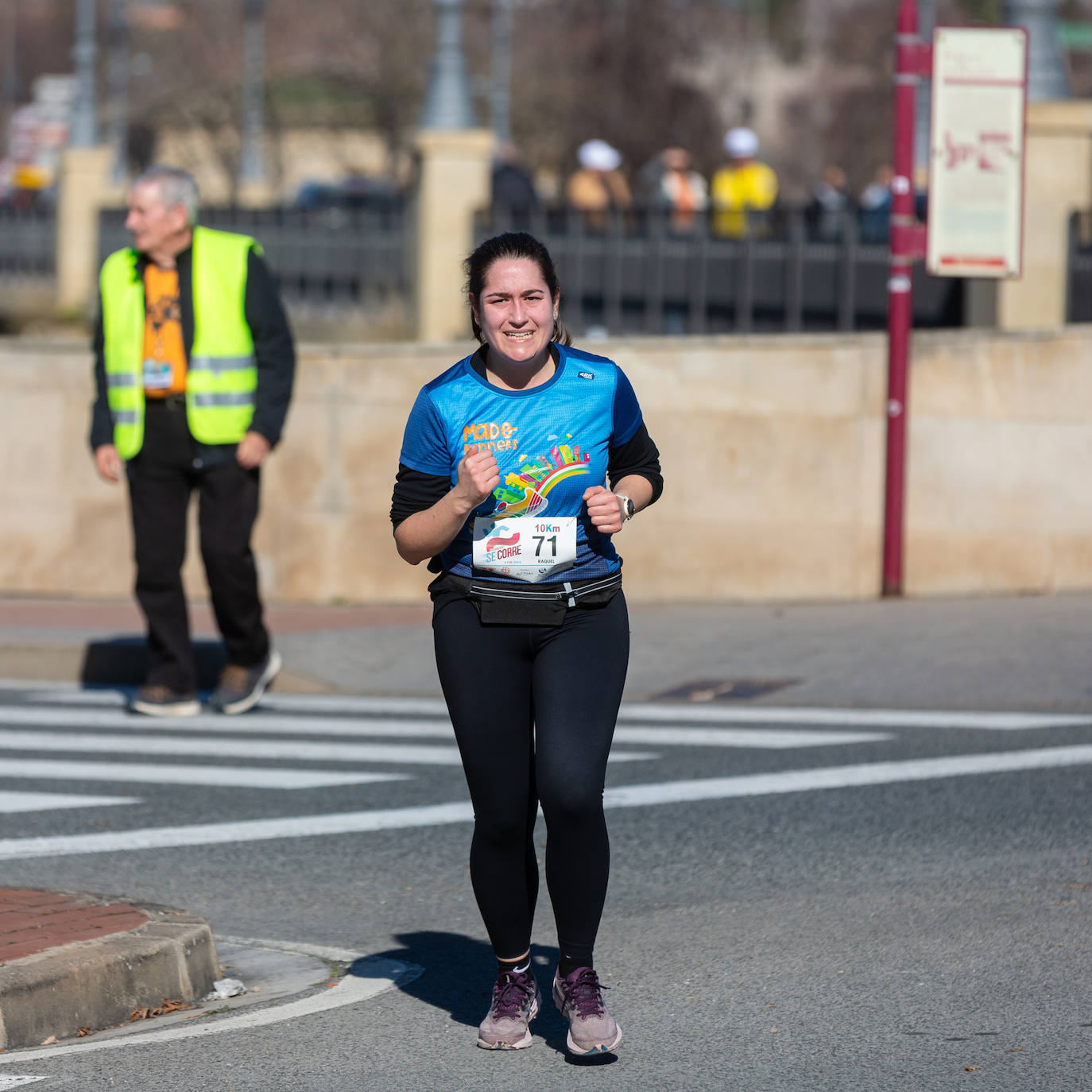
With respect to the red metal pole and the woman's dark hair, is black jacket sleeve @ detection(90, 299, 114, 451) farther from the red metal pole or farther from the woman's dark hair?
the red metal pole

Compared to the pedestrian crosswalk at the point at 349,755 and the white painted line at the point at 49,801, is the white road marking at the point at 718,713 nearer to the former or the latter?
the pedestrian crosswalk at the point at 349,755

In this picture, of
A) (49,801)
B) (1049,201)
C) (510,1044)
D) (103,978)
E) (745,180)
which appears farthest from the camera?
(745,180)

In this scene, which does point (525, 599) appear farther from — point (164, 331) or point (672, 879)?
point (164, 331)

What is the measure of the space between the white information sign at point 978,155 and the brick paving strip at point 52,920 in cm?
798

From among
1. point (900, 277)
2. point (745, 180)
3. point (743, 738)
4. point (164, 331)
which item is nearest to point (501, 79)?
point (745, 180)

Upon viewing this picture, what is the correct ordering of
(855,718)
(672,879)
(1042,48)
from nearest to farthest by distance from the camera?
(672,879) < (855,718) < (1042,48)

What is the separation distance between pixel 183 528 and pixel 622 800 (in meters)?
2.63

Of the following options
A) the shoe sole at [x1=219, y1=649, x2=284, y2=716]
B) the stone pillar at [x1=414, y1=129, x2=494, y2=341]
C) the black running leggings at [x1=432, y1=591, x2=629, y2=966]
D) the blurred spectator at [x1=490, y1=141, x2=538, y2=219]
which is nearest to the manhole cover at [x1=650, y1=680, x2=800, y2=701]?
the shoe sole at [x1=219, y1=649, x2=284, y2=716]

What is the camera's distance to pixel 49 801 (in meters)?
7.76

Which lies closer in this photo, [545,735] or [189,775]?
[545,735]

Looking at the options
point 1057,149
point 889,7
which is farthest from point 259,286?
point 889,7

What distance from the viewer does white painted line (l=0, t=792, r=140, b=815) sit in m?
7.64

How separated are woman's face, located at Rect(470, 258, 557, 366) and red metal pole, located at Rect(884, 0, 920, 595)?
7.90 meters

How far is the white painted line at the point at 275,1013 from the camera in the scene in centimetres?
486
